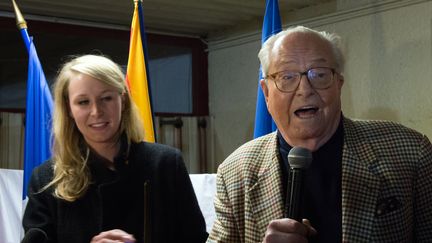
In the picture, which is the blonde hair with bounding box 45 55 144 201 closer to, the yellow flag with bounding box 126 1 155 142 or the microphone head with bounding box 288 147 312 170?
the microphone head with bounding box 288 147 312 170

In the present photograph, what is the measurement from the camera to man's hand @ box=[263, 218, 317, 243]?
3.89ft

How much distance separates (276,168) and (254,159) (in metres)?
0.09

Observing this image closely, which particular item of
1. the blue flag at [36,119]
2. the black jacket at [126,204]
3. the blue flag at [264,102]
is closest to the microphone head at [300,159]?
the black jacket at [126,204]

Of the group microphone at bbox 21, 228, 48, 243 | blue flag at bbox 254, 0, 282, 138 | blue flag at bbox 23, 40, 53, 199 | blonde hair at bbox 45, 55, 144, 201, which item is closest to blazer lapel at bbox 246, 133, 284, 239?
blonde hair at bbox 45, 55, 144, 201

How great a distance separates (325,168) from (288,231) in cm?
43

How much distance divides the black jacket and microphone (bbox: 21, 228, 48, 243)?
0.7 inches

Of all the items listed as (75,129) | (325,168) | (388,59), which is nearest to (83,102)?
(75,129)

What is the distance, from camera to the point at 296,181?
124cm

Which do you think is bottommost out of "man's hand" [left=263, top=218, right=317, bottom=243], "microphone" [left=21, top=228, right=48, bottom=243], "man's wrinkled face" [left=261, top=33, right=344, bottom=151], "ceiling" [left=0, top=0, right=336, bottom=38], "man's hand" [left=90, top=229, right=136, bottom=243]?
"microphone" [left=21, top=228, right=48, bottom=243]

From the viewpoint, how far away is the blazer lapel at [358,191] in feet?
4.76

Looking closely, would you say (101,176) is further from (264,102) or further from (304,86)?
(264,102)

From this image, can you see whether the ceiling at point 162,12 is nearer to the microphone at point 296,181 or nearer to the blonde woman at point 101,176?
the blonde woman at point 101,176

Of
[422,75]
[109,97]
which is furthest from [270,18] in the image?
[422,75]

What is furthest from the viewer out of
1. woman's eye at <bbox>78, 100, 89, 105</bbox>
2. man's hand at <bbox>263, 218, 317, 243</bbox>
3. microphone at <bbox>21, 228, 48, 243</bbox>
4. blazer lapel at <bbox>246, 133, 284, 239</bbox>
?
woman's eye at <bbox>78, 100, 89, 105</bbox>
